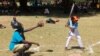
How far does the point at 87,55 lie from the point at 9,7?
2741cm

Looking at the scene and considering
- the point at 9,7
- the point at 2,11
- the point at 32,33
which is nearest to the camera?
the point at 32,33

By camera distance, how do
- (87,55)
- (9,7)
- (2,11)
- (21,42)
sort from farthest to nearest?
1. (9,7)
2. (2,11)
3. (87,55)
4. (21,42)

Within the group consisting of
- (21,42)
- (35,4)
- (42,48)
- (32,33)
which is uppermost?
(21,42)

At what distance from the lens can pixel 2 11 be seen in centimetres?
3494

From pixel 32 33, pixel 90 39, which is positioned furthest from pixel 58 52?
pixel 32 33

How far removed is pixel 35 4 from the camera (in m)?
42.0

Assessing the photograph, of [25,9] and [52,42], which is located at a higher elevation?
[52,42]

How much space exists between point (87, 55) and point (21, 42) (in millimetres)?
2497

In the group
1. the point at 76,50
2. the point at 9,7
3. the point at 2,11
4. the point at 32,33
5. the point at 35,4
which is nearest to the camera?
the point at 76,50

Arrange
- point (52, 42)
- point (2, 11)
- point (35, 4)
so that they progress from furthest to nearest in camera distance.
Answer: point (35, 4) < point (2, 11) < point (52, 42)

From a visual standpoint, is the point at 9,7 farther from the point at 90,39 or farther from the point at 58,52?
the point at 58,52

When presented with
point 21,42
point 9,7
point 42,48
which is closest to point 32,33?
point 42,48

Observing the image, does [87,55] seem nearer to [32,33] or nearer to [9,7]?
[32,33]

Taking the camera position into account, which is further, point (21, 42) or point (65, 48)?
point (65, 48)
